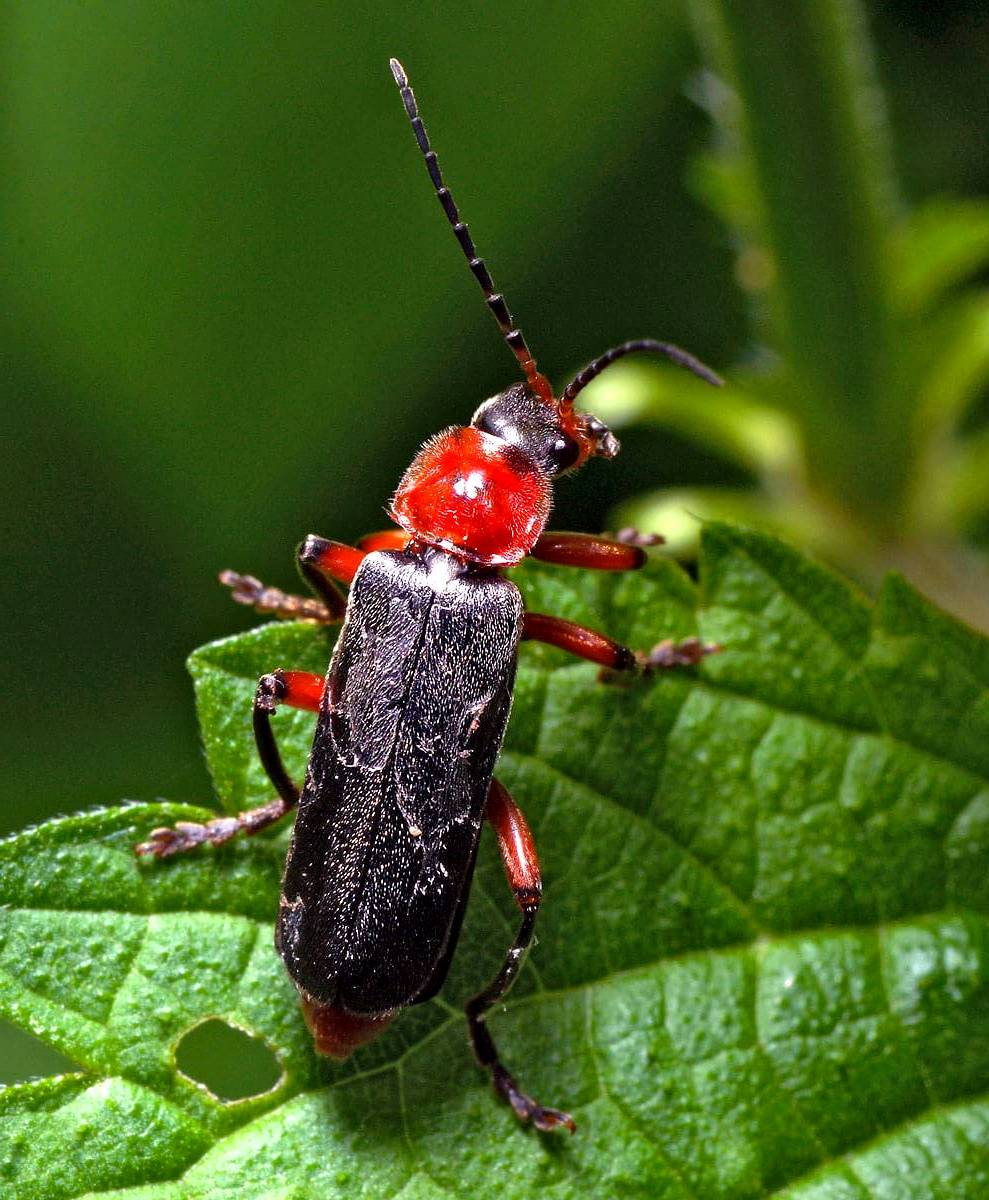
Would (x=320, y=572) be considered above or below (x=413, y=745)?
above

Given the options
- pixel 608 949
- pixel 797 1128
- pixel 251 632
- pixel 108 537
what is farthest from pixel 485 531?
pixel 108 537

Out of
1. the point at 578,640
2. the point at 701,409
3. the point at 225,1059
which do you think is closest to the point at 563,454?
the point at 578,640

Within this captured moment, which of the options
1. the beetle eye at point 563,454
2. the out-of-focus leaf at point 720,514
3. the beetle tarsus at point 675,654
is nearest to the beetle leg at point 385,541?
the beetle eye at point 563,454

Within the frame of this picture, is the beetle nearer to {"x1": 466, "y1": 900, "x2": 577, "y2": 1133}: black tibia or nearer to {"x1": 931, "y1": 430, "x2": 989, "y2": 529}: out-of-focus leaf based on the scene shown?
{"x1": 466, "y1": 900, "x2": 577, "y2": 1133}: black tibia

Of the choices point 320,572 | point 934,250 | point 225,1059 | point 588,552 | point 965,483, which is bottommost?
point 225,1059

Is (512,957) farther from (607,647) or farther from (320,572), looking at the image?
(320,572)

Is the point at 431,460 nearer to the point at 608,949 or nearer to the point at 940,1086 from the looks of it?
the point at 608,949

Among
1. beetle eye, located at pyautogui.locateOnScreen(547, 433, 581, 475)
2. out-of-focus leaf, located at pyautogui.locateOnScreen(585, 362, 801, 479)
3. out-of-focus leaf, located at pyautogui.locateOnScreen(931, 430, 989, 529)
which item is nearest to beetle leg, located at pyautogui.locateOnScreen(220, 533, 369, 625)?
beetle eye, located at pyautogui.locateOnScreen(547, 433, 581, 475)
